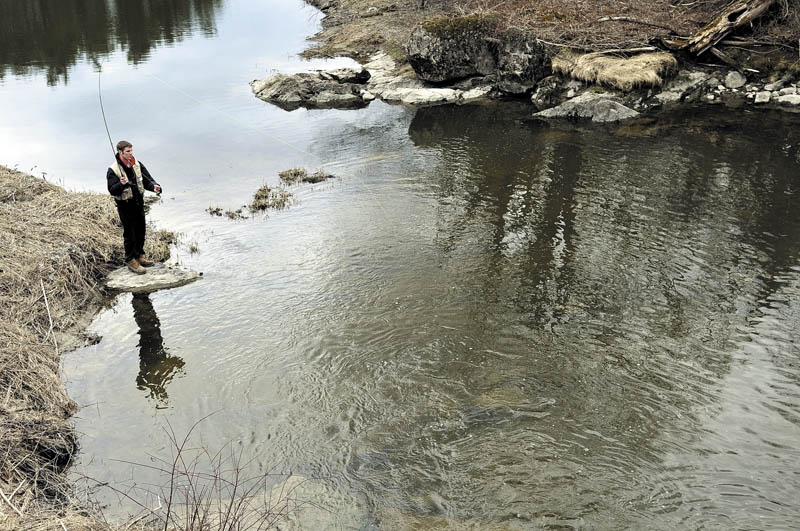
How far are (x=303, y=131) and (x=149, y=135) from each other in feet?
16.4

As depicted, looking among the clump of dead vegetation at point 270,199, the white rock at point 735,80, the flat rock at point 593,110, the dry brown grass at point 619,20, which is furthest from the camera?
the dry brown grass at point 619,20

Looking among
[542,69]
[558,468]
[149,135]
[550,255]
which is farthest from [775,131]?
[149,135]

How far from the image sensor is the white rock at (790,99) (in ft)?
70.7

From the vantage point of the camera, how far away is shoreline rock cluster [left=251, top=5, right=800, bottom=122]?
22266mm

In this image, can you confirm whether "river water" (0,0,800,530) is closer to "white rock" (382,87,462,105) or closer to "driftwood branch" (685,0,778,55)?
"driftwood branch" (685,0,778,55)

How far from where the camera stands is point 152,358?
33.1 feet

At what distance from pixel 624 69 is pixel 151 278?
17.5 metres

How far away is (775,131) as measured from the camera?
19.6 m

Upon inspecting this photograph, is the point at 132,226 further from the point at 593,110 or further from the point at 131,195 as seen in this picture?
the point at 593,110

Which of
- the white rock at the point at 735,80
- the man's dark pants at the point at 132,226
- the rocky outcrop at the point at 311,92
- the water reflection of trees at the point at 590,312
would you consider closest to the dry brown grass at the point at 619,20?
the white rock at the point at 735,80

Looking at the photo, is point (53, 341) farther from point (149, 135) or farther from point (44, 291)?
point (149, 135)

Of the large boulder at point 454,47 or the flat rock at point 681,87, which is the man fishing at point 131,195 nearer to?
the large boulder at point 454,47

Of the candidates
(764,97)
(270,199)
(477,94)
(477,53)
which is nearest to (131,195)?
(270,199)

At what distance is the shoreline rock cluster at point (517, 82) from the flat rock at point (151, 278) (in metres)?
14.1
